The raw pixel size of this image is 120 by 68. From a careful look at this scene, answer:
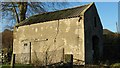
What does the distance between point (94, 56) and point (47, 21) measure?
686 cm

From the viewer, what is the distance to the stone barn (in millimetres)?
26188

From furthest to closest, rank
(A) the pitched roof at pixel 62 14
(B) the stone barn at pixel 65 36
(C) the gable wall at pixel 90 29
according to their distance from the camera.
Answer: (A) the pitched roof at pixel 62 14
(C) the gable wall at pixel 90 29
(B) the stone barn at pixel 65 36

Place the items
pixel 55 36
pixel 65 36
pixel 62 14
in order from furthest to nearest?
pixel 62 14 < pixel 55 36 < pixel 65 36

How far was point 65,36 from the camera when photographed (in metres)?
27.4

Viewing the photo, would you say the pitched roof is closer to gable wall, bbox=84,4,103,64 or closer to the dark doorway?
gable wall, bbox=84,4,103,64

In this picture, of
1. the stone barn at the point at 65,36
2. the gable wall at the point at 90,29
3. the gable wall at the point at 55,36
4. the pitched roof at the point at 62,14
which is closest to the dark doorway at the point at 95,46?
the stone barn at the point at 65,36

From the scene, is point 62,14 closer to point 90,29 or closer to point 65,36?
point 65,36

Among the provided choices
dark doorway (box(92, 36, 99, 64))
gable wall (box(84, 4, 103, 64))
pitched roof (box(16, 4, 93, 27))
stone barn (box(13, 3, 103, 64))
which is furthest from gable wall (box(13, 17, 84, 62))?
dark doorway (box(92, 36, 99, 64))

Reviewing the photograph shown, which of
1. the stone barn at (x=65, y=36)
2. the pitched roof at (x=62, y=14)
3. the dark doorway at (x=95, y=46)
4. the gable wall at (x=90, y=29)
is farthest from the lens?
the dark doorway at (x=95, y=46)

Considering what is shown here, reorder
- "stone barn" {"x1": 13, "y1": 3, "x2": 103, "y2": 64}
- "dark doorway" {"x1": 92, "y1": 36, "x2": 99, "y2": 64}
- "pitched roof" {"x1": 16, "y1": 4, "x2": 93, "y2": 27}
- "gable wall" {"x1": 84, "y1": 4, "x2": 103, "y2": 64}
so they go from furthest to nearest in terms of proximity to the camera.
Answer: "dark doorway" {"x1": 92, "y1": 36, "x2": 99, "y2": 64}
"pitched roof" {"x1": 16, "y1": 4, "x2": 93, "y2": 27}
"gable wall" {"x1": 84, "y1": 4, "x2": 103, "y2": 64}
"stone barn" {"x1": 13, "y1": 3, "x2": 103, "y2": 64}

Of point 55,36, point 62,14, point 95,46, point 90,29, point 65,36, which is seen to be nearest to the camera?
point 65,36

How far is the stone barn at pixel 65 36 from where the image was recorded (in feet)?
85.9

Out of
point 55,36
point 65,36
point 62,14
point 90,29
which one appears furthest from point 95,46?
point 62,14

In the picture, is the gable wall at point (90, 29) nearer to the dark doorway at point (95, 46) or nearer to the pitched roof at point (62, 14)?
the dark doorway at point (95, 46)
